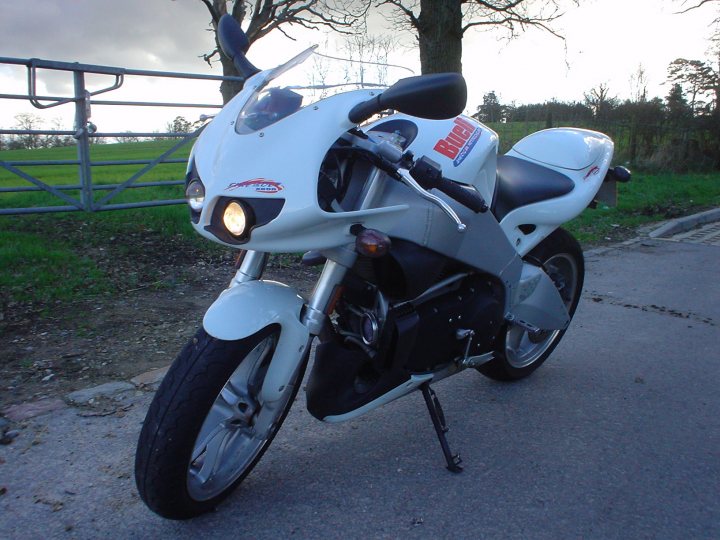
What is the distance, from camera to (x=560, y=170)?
3.46m

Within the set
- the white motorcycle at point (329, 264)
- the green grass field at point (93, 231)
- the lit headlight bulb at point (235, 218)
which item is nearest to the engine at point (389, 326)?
the white motorcycle at point (329, 264)

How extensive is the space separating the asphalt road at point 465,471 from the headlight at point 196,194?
1.10 metres

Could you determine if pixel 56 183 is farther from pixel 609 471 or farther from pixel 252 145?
pixel 609 471

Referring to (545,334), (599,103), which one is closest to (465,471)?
(545,334)

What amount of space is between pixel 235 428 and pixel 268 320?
0.50 m

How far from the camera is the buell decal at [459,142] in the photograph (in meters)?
2.56

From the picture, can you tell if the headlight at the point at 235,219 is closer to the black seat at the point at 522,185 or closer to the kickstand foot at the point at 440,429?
the kickstand foot at the point at 440,429

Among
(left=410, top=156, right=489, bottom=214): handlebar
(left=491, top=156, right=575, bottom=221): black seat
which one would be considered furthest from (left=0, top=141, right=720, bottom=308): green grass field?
(left=410, top=156, right=489, bottom=214): handlebar

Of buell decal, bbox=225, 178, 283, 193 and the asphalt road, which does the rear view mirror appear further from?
the asphalt road

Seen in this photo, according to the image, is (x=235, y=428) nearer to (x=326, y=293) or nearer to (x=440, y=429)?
(x=326, y=293)

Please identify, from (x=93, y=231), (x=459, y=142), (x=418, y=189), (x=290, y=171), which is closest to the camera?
(x=290, y=171)

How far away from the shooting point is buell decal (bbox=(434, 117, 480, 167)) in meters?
2.56

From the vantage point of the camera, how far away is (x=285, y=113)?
2266 mm

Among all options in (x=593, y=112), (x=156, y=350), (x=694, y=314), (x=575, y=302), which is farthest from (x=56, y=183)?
(x=593, y=112)
